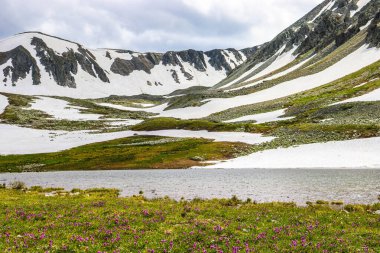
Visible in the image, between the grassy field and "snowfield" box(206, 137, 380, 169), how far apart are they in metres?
32.8

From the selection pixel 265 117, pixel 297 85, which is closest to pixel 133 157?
pixel 265 117

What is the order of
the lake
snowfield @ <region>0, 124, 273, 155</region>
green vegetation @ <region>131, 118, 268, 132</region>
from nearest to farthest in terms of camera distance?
the lake, snowfield @ <region>0, 124, 273, 155</region>, green vegetation @ <region>131, 118, 268, 132</region>

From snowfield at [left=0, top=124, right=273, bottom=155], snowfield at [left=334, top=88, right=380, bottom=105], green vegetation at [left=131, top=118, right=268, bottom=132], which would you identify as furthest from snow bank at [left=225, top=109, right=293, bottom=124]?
snowfield at [left=334, top=88, right=380, bottom=105]

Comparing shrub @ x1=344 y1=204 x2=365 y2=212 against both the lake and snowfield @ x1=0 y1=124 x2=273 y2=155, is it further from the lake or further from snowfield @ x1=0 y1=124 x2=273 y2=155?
snowfield @ x1=0 y1=124 x2=273 y2=155

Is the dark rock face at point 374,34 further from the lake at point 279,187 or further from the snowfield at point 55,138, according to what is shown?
the lake at point 279,187

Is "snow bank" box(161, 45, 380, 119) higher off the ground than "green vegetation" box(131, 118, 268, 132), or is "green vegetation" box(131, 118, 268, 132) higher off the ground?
"snow bank" box(161, 45, 380, 119)

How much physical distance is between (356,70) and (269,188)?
142635 mm

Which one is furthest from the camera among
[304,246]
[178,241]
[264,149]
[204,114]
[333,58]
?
[333,58]

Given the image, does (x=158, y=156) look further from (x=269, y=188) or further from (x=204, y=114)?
(x=204, y=114)

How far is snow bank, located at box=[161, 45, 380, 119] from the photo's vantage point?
16712 centimetres

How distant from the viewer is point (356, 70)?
524 feet

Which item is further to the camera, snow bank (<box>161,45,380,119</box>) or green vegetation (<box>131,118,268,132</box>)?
snow bank (<box>161,45,380,119</box>)

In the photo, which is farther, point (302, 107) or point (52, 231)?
point (302, 107)

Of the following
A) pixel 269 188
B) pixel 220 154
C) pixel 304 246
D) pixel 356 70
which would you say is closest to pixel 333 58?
pixel 356 70
